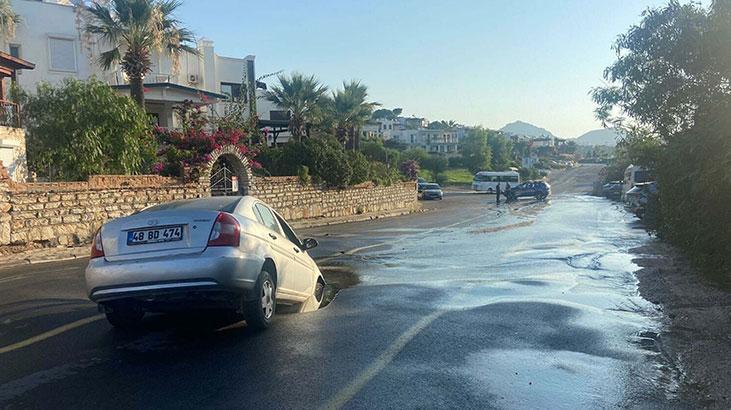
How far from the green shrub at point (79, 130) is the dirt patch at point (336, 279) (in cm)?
1049

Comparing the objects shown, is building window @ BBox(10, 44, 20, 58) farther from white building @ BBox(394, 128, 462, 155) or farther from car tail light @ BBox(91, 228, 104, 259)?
white building @ BBox(394, 128, 462, 155)

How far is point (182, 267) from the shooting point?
5.92 metres

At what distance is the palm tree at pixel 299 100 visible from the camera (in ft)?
124

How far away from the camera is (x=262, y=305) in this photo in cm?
645

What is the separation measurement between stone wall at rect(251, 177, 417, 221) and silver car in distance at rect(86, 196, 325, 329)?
1888cm

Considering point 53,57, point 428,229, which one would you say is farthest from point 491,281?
point 53,57

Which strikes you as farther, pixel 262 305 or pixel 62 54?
pixel 62 54

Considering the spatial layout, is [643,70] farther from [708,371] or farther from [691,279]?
[708,371]

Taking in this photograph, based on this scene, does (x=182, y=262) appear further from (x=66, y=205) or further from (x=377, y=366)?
(x=66, y=205)

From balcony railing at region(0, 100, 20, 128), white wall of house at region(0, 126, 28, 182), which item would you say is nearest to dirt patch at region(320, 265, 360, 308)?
white wall of house at region(0, 126, 28, 182)

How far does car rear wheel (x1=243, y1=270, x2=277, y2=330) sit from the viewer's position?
6.30 metres

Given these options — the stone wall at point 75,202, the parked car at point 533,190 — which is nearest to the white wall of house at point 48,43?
the stone wall at point 75,202

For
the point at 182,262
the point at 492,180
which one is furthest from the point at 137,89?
the point at 492,180

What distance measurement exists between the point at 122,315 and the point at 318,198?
2348 cm
